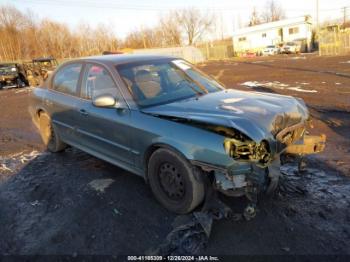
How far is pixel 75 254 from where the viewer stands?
2.88m

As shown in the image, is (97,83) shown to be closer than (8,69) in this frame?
Yes

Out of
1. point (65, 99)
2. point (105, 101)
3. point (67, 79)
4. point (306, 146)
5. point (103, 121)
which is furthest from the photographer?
point (67, 79)

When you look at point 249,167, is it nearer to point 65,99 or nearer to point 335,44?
point 65,99

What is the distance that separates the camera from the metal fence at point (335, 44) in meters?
32.3

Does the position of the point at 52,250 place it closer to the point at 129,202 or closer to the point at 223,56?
the point at 129,202

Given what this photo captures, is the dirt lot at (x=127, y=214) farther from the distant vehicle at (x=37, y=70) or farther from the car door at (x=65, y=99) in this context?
the distant vehicle at (x=37, y=70)

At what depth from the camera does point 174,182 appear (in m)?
3.35

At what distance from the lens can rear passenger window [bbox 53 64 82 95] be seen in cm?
467

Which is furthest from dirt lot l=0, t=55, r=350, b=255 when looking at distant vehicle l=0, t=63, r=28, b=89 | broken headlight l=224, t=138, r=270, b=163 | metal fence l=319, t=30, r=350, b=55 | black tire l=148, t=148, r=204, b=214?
metal fence l=319, t=30, r=350, b=55

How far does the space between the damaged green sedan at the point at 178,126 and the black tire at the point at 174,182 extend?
0.03 feet

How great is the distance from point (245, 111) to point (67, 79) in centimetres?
301

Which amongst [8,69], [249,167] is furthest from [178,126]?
[8,69]

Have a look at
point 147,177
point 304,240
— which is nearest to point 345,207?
point 304,240

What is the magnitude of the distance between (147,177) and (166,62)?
175cm
